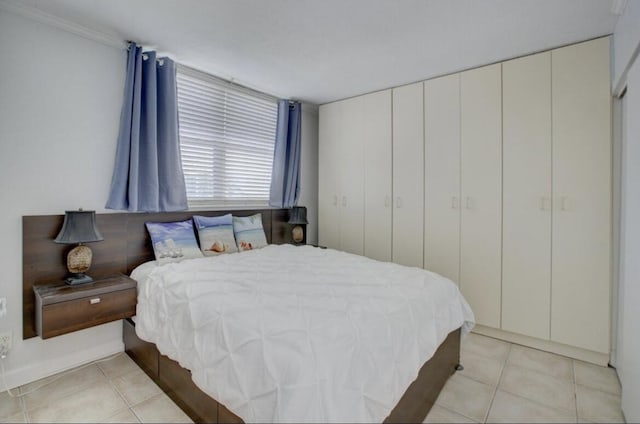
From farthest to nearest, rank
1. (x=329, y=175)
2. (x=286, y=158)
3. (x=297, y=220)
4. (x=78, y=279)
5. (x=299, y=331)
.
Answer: (x=329, y=175) → (x=286, y=158) → (x=297, y=220) → (x=78, y=279) → (x=299, y=331)

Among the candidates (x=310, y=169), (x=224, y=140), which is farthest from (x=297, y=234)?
(x=224, y=140)

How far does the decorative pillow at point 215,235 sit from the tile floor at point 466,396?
41.3 inches

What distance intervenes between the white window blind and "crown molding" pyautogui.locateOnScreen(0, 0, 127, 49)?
0.58 m

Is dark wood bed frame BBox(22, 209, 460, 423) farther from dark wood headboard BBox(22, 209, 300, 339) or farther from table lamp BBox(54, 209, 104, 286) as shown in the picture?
table lamp BBox(54, 209, 104, 286)

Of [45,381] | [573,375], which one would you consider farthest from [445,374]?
[45,381]

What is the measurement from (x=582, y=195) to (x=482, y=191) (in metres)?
0.71

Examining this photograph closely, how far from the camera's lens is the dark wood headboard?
210 centimetres

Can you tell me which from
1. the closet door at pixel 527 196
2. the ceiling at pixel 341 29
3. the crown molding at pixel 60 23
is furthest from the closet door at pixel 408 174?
the crown molding at pixel 60 23

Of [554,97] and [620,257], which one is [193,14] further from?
[620,257]

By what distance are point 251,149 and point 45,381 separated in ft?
8.61

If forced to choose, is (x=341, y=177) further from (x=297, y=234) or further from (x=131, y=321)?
(x=131, y=321)

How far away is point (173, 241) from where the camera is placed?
8.73 feet

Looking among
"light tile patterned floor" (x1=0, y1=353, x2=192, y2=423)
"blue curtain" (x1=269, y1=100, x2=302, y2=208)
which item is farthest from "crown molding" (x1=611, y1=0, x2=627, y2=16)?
"light tile patterned floor" (x1=0, y1=353, x2=192, y2=423)

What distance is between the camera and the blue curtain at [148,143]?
246cm
